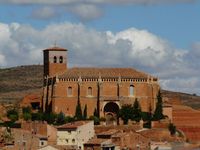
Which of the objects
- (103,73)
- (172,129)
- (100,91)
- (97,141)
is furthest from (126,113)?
(97,141)

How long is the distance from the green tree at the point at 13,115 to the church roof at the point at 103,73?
18.0 ft

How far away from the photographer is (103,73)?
100 meters

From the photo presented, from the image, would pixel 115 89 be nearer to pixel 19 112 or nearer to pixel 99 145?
pixel 19 112

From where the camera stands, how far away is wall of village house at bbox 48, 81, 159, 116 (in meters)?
99.5

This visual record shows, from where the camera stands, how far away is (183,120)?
10100 cm

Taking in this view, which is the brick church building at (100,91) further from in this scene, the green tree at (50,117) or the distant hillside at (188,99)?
the distant hillside at (188,99)

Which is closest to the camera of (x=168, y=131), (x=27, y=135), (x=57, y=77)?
(x=27, y=135)

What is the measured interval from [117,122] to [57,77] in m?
7.04

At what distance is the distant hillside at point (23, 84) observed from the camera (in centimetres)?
14200

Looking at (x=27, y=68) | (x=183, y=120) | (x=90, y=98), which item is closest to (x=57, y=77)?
(x=90, y=98)

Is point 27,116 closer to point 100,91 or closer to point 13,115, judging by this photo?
point 13,115

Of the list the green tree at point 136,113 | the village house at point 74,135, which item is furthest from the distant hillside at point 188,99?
the village house at point 74,135

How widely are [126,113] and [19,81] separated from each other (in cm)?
6068

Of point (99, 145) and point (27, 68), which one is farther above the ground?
point (27, 68)
